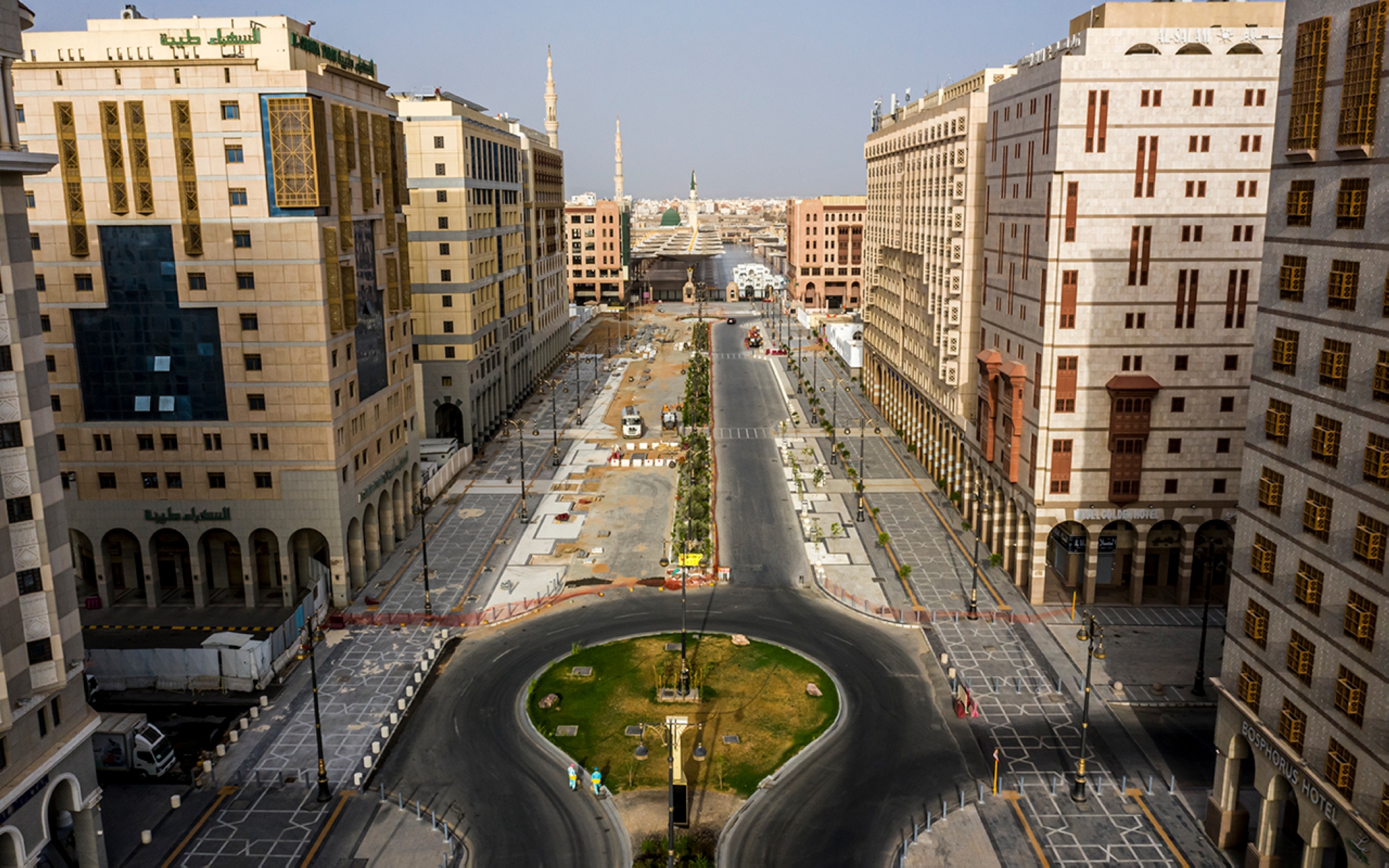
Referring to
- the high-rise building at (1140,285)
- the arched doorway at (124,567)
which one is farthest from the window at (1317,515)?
the arched doorway at (124,567)

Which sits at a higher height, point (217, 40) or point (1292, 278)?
point (217, 40)

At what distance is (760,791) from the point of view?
157ft

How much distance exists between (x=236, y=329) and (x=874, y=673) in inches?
1902

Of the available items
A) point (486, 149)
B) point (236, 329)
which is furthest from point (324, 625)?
point (486, 149)

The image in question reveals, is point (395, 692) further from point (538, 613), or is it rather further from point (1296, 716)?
point (1296, 716)

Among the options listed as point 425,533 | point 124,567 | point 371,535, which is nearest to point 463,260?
point 425,533

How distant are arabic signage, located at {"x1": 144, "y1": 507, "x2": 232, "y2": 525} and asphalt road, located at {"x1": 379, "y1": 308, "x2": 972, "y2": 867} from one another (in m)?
20.3

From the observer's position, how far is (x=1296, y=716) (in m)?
36.7

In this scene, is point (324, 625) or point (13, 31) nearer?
point (13, 31)

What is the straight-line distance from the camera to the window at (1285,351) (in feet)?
121

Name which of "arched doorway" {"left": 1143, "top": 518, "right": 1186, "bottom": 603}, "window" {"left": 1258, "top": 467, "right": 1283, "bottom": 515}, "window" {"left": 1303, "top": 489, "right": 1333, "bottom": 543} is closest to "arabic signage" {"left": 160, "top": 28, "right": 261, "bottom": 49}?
"window" {"left": 1258, "top": 467, "right": 1283, "bottom": 515}

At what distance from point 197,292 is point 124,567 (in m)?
21.9

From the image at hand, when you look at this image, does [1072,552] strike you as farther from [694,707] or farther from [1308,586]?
[1308,586]

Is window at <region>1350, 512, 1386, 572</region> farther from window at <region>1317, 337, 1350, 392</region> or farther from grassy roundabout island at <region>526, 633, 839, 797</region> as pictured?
grassy roundabout island at <region>526, 633, 839, 797</region>
